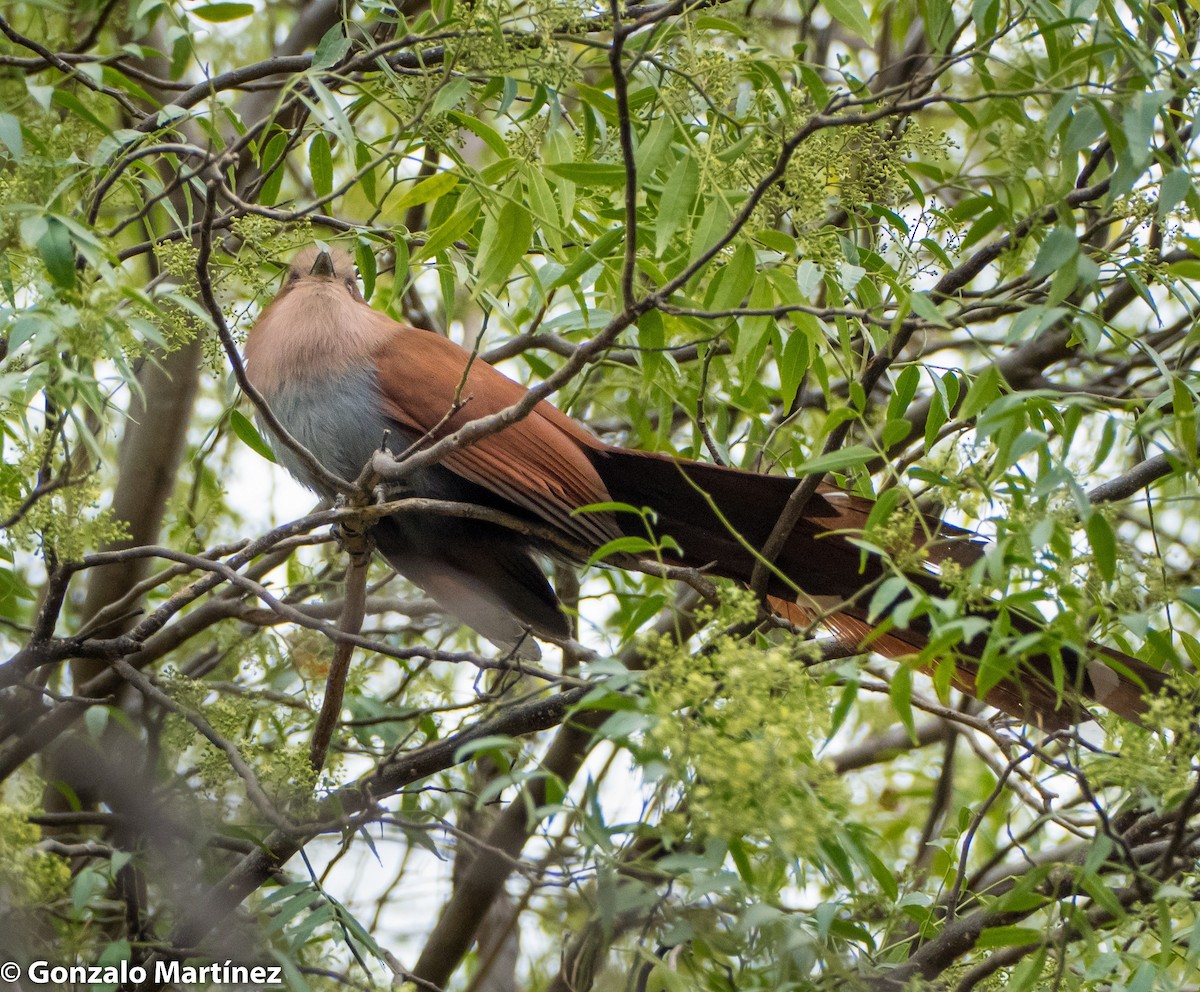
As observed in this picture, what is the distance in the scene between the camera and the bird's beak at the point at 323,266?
3680mm

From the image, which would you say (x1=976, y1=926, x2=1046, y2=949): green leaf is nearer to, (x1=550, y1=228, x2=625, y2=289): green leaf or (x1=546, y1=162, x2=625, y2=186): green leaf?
(x1=550, y1=228, x2=625, y2=289): green leaf

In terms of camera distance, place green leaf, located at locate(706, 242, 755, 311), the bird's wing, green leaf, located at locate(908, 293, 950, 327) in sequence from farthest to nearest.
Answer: the bird's wing → green leaf, located at locate(706, 242, 755, 311) → green leaf, located at locate(908, 293, 950, 327)

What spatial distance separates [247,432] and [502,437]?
2.22ft

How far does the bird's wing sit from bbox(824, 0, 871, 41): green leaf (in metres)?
1.14

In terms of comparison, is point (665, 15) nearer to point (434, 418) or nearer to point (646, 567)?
point (646, 567)

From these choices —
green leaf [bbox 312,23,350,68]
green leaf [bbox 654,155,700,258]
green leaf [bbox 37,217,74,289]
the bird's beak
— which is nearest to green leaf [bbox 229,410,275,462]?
the bird's beak

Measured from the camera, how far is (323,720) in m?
2.91

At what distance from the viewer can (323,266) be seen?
12.1 feet

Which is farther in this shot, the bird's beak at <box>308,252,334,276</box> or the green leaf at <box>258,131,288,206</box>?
the bird's beak at <box>308,252,334,276</box>

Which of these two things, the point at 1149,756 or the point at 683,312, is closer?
the point at 1149,756

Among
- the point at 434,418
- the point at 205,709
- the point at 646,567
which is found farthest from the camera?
the point at 434,418

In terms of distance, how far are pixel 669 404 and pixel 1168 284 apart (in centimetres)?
121

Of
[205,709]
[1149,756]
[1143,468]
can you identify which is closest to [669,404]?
[1143,468]

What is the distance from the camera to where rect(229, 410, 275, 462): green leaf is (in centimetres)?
324
